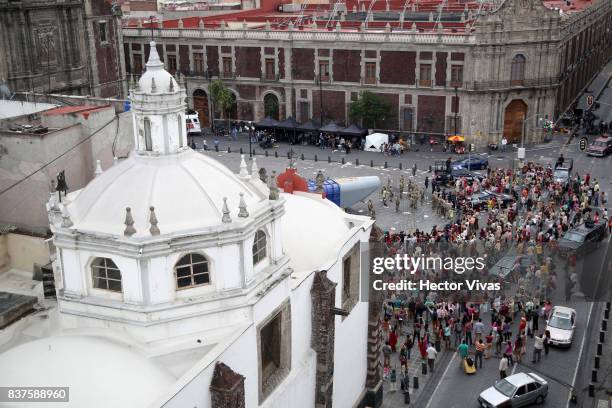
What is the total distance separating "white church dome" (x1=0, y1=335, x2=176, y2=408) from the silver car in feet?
44.1

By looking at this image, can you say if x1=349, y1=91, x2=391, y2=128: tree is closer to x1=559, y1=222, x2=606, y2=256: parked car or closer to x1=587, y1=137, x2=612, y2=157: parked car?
x1=587, y1=137, x2=612, y2=157: parked car

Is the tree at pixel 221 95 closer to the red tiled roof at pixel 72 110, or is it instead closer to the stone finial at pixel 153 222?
the red tiled roof at pixel 72 110

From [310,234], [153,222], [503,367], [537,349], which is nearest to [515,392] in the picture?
[503,367]

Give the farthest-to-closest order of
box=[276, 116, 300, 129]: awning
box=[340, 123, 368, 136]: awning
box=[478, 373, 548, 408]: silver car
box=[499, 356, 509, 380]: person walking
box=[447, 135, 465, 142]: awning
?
1. box=[276, 116, 300, 129]: awning
2. box=[340, 123, 368, 136]: awning
3. box=[447, 135, 465, 142]: awning
4. box=[499, 356, 509, 380]: person walking
5. box=[478, 373, 548, 408]: silver car

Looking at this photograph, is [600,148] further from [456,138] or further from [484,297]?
[484,297]

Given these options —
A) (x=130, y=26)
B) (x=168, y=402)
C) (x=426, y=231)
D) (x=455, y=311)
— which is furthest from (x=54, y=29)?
(x=168, y=402)

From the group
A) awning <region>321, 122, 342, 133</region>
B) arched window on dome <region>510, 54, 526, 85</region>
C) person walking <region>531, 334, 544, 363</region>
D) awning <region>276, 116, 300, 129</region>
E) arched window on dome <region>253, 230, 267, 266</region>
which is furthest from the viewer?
awning <region>276, 116, 300, 129</region>

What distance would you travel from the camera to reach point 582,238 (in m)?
38.3

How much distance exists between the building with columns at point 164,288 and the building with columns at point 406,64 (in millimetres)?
45421

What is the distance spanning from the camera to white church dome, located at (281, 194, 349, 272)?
79.0 ft

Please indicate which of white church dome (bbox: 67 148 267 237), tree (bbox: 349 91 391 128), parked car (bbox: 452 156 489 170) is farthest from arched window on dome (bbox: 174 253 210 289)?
tree (bbox: 349 91 391 128)

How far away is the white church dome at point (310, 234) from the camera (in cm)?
2409

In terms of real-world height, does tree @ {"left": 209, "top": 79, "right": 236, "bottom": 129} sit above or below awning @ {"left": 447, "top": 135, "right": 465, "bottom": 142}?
A: above

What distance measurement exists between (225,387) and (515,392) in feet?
43.3
